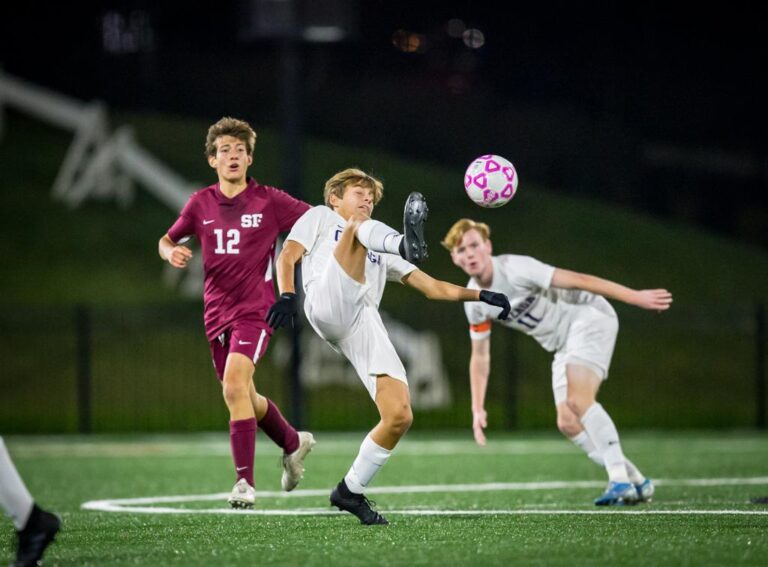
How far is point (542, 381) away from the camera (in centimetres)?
3028

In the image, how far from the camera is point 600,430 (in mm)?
8797

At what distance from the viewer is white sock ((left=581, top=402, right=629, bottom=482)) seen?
344 inches

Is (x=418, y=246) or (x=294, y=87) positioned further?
(x=294, y=87)

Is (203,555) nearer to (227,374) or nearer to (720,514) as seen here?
(227,374)

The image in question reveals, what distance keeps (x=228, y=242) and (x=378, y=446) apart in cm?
173

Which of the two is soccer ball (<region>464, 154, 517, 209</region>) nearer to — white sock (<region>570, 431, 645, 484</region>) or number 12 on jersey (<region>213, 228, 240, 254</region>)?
number 12 on jersey (<region>213, 228, 240, 254</region>)

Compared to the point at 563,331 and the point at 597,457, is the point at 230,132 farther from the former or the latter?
the point at 597,457

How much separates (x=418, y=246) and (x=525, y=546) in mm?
1596

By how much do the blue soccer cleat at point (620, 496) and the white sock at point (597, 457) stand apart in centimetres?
32

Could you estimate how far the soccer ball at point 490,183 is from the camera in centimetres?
794

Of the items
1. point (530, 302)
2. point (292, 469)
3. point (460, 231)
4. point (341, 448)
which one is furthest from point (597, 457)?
point (341, 448)

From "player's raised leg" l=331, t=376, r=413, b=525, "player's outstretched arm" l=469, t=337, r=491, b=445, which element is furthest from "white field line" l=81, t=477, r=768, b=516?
"player's outstretched arm" l=469, t=337, r=491, b=445

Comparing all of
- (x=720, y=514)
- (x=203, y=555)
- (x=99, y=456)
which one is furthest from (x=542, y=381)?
(x=203, y=555)

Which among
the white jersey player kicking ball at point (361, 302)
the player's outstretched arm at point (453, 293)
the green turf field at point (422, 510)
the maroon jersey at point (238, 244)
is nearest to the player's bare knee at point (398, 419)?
the white jersey player kicking ball at point (361, 302)
